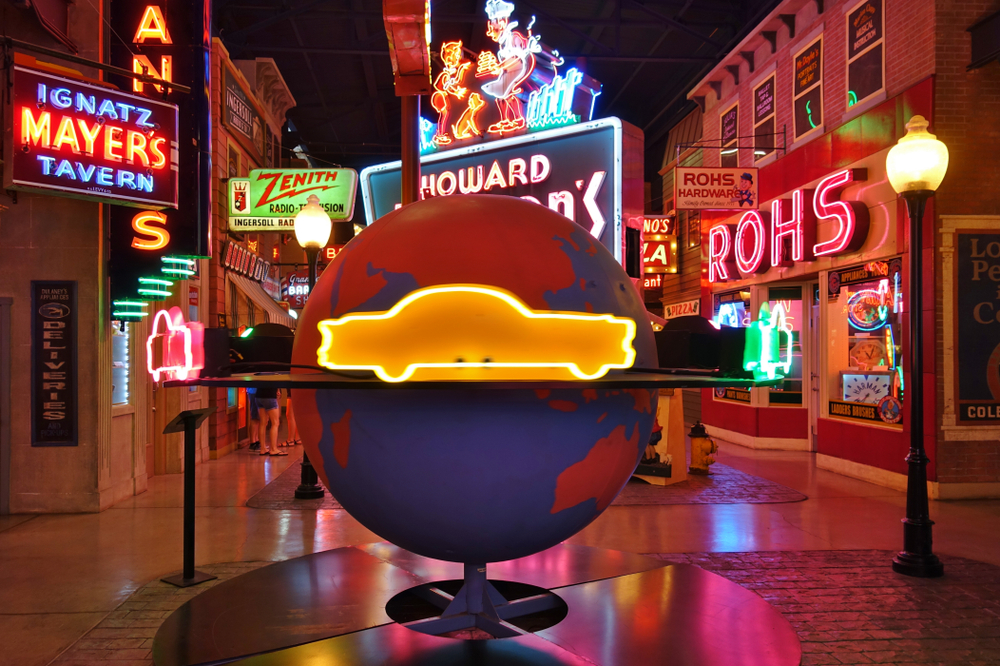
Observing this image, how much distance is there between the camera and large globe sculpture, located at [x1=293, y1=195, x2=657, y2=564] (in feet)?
8.86

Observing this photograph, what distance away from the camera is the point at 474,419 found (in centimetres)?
267

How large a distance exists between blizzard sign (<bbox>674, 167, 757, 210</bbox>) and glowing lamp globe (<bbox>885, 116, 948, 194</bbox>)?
652cm

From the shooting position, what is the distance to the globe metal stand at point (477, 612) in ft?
11.1

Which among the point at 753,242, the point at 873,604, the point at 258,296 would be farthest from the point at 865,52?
the point at 258,296

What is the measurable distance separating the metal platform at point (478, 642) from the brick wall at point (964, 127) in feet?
24.0

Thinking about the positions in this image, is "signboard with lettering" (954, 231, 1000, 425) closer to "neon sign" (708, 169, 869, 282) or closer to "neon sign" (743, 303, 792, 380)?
"neon sign" (708, 169, 869, 282)

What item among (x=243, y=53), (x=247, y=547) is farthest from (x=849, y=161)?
(x=243, y=53)

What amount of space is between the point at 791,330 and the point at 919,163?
27.3ft

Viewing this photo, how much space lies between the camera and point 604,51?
17.9 meters

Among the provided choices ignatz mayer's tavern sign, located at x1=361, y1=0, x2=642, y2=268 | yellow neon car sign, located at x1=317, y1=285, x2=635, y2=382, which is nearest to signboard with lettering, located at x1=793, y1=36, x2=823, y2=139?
ignatz mayer's tavern sign, located at x1=361, y1=0, x2=642, y2=268

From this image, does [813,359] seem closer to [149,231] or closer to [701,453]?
[701,453]

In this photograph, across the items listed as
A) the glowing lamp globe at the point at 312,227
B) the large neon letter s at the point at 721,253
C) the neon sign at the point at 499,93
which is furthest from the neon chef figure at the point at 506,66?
the large neon letter s at the point at 721,253

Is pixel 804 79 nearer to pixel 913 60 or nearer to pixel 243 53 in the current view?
pixel 913 60

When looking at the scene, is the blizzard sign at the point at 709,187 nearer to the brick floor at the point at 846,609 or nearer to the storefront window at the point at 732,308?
the storefront window at the point at 732,308
